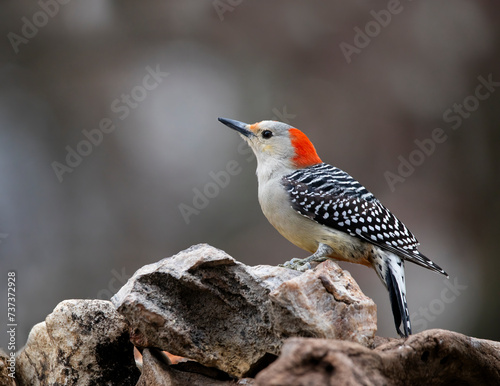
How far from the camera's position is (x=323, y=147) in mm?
5590

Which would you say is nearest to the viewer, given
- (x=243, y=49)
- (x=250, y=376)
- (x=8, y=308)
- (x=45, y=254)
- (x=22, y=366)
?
(x=250, y=376)

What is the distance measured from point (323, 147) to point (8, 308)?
3321mm

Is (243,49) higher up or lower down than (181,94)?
higher up

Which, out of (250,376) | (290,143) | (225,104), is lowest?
(250,376)

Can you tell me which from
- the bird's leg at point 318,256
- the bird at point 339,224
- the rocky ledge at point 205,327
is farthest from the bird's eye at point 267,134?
the rocky ledge at point 205,327

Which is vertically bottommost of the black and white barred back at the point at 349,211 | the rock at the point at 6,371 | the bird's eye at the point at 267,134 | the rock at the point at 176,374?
the rock at the point at 176,374

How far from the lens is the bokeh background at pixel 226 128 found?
529 centimetres

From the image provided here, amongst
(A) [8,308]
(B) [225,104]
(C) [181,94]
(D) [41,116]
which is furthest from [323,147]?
(A) [8,308]

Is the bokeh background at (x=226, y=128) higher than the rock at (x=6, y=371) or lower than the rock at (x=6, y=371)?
higher

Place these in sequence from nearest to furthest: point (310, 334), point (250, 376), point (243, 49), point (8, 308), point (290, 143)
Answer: point (310, 334) < point (250, 376) < point (290, 143) < point (8, 308) < point (243, 49)

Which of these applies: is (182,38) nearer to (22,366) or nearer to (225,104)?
(225,104)

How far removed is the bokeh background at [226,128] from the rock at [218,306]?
314 centimetres

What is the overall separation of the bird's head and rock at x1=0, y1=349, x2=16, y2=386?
1.91 metres

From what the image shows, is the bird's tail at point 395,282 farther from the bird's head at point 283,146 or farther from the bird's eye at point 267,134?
the bird's eye at point 267,134
